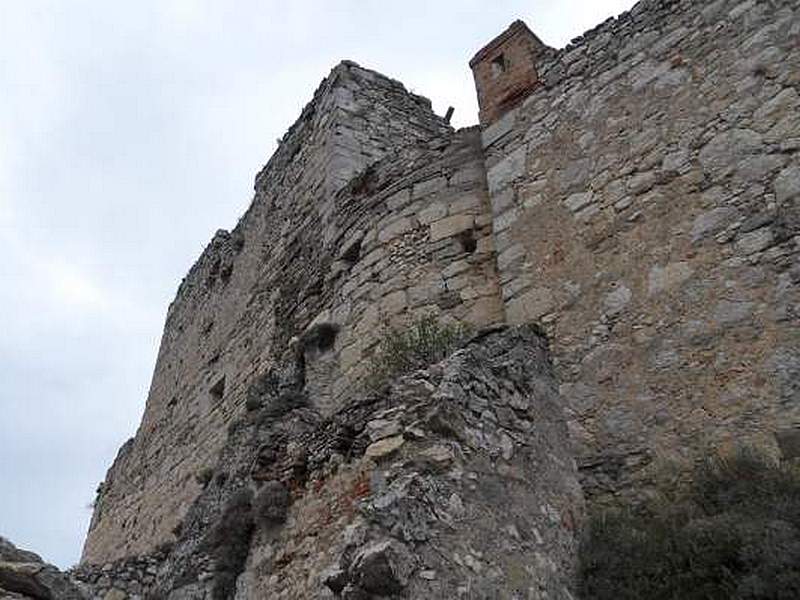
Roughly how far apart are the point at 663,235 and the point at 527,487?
235 centimetres

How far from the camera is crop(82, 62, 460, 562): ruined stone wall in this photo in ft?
33.3

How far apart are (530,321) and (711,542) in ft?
8.53

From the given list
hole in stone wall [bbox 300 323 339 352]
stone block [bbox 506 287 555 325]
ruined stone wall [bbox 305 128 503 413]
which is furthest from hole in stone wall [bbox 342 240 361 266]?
stone block [bbox 506 287 555 325]

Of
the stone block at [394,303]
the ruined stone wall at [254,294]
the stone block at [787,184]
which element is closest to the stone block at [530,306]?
the stone block at [394,303]

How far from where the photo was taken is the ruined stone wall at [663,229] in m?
5.15

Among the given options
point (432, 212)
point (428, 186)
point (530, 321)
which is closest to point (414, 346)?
point (530, 321)

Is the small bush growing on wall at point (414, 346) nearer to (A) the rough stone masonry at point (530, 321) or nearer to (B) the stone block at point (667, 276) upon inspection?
(A) the rough stone masonry at point (530, 321)

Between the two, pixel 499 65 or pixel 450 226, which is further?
pixel 499 65

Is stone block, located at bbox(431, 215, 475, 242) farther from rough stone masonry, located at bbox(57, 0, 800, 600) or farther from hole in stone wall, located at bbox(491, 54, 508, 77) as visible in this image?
hole in stone wall, located at bbox(491, 54, 508, 77)

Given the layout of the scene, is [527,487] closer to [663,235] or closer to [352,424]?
[352,424]

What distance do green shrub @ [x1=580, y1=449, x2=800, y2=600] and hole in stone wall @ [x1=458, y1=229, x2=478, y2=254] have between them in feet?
10.6

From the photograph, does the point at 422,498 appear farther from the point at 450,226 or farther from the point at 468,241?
the point at 450,226

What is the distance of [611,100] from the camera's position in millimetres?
6949

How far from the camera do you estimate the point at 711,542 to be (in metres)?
4.00
